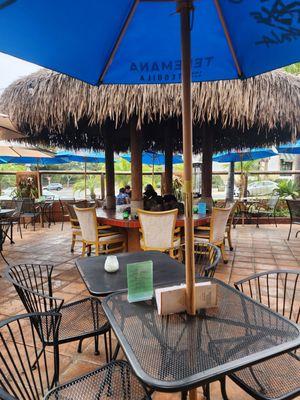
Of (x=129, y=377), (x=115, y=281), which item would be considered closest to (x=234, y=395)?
(x=129, y=377)

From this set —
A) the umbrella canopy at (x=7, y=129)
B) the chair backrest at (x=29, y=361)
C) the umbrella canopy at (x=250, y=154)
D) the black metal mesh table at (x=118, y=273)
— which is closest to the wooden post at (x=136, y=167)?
the umbrella canopy at (x=7, y=129)

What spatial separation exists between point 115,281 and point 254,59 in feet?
5.44

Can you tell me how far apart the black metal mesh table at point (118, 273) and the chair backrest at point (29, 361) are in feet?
0.88

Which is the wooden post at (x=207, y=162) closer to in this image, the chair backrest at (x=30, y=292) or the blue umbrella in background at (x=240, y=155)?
the blue umbrella in background at (x=240, y=155)

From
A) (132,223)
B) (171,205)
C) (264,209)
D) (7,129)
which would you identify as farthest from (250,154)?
(7,129)

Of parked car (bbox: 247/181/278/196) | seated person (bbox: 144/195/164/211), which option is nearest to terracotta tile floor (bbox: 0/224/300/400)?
seated person (bbox: 144/195/164/211)

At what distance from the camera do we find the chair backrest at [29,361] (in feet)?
3.50

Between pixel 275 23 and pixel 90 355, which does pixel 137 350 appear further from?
pixel 275 23

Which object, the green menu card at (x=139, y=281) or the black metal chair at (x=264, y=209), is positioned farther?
the black metal chair at (x=264, y=209)

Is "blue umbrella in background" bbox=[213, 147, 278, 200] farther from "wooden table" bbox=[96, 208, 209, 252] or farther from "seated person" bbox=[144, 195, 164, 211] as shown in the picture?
"wooden table" bbox=[96, 208, 209, 252]

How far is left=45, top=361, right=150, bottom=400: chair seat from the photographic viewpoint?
1.16 m

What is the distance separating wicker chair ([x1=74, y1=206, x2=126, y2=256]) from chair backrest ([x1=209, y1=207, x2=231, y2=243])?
1338 mm

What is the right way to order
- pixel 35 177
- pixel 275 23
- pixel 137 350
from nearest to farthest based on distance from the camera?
pixel 137 350, pixel 275 23, pixel 35 177

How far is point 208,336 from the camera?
105cm
